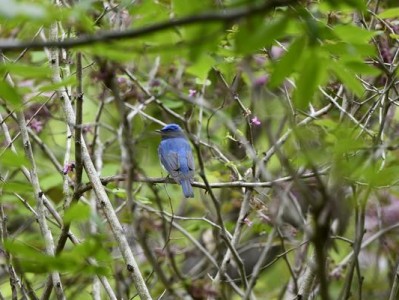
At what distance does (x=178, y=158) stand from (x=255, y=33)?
3.32m

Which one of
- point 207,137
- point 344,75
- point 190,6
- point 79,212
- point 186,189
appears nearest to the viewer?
point 190,6

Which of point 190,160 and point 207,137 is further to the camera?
point 190,160

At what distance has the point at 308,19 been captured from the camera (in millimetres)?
1479

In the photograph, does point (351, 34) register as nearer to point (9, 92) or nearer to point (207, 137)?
point (9, 92)

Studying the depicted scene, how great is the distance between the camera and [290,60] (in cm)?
152

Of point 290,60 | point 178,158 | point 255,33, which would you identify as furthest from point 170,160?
point 255,33

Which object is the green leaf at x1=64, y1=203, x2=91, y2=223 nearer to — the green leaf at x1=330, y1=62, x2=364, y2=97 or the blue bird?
the green leaf at x1=330, y1=62, x2=364, y2=97

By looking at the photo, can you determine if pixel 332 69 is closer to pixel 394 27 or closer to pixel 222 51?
pixel 222 51

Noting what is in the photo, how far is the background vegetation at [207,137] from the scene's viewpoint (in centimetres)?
141

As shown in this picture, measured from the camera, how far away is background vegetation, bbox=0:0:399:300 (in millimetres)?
1408

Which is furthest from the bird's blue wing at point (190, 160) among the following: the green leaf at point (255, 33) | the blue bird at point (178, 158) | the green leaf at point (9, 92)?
the green leaf at point (255, 33)

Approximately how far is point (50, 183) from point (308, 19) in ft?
10.8

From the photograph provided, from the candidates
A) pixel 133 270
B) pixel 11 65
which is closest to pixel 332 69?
pixel 11 65

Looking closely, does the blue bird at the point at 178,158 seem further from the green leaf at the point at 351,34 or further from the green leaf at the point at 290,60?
the green leaf at the point at 290,60
